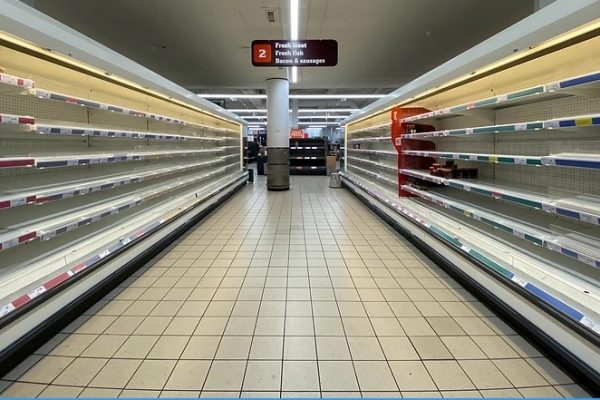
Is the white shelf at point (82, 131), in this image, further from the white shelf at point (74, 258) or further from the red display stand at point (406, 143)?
the red display stand at point (406, 143)

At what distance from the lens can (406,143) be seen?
5996 millimetres

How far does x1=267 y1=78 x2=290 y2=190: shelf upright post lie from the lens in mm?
11680

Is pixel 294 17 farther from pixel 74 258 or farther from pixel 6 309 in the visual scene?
pixel 6 309

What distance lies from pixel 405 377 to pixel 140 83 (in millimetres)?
3997

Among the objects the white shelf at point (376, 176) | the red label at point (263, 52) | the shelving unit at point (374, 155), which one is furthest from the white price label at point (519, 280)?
the red label at point (263, 52)

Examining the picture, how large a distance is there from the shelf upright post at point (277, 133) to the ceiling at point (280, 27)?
574 mm

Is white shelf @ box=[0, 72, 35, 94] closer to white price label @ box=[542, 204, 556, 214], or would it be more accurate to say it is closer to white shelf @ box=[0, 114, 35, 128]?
white shelf @ box=[0, 114, 35, 128]

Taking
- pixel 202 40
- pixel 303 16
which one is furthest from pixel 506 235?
pixel 202 40

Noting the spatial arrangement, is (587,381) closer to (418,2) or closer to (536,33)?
(536,33)

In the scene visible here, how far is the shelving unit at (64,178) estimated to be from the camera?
8.37ft

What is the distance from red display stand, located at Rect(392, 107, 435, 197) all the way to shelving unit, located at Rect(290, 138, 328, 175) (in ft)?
39.0

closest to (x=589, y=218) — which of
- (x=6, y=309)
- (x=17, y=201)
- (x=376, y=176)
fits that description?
(x=6, y=309)

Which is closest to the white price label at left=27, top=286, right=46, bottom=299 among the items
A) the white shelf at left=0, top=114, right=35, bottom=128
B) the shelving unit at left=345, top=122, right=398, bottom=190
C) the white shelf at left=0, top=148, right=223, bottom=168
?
the white shelf at left=0, top=148, right=223, bottom=168

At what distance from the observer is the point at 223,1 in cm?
662
